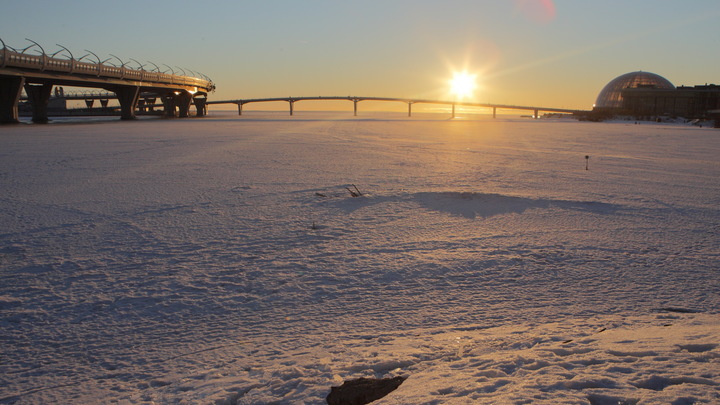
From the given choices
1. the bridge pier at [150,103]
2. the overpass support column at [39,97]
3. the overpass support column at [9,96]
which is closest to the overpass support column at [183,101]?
the overpass support column at [39,97]

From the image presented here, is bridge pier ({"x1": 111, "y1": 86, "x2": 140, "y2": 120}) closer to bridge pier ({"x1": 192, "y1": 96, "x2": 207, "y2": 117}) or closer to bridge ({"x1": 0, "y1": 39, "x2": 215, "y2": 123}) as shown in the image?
bridge ({"x1": 0, "y1": 39, "x2": 215, "y2": 123})

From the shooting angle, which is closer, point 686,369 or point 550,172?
point 686,369

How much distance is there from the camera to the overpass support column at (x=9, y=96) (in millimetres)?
45562

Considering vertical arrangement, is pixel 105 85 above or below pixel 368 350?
above

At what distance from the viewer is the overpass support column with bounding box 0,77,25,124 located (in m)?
45.6

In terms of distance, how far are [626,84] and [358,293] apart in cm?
13634

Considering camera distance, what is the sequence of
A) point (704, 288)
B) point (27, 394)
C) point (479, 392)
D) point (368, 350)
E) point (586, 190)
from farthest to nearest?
point (586, 190), point (704, 288), point (368, 350), point (27, 394), point (479, 392)

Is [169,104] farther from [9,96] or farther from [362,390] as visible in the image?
[362,390]

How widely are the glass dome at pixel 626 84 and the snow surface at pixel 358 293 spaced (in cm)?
12597

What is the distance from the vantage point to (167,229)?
7.40 meters

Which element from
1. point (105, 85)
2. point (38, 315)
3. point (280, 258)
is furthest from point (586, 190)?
point (105, 85)

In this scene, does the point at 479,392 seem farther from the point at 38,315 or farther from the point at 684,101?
the point at 684,101

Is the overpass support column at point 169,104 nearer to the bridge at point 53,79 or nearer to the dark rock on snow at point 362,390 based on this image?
the bridge at point 53,79

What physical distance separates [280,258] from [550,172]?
9982mm
